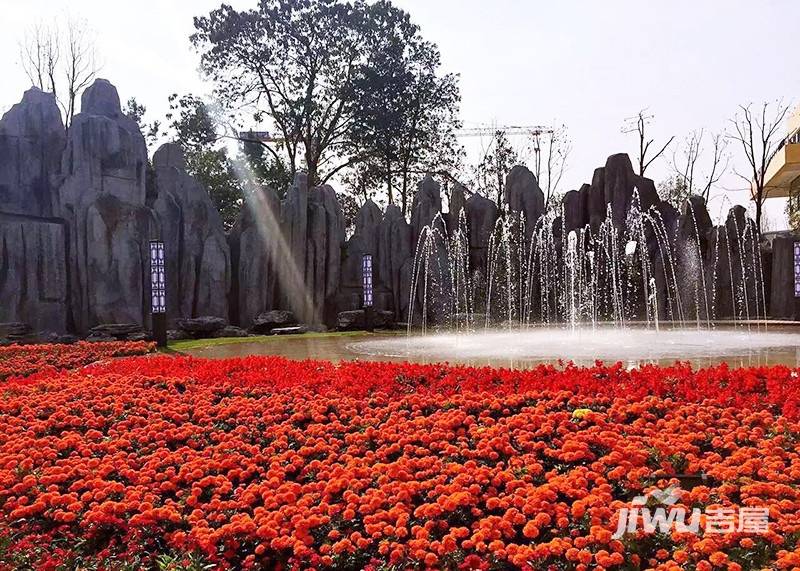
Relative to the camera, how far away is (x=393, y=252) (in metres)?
19.2

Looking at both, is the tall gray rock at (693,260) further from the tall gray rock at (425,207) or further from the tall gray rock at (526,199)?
the tall gray rock at (425,207)

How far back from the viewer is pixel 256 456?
4043mm

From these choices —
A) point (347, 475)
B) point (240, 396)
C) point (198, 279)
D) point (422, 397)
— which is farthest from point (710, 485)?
point (198, 279)

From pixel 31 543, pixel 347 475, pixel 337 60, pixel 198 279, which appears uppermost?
pixel 337 60

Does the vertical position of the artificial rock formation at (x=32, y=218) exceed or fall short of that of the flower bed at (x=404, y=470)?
it exceeds it

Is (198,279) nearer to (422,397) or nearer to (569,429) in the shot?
(422,397)

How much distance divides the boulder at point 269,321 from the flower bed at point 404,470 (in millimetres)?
10102

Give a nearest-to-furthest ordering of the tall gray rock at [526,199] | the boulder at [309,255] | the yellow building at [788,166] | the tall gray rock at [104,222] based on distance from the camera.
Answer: the tall gray rock at [104,222]
the boulder at [309,255]
the tall gray rock at [526,199]
the yellow building at [788,166]

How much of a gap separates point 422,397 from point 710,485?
88.4 inches

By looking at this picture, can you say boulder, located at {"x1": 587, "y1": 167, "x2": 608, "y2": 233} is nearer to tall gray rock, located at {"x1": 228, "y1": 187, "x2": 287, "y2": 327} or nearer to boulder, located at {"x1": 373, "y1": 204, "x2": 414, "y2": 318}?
boulder, located at {"x1": 373, "y1": 204, "x2": 414, "y2": 318}

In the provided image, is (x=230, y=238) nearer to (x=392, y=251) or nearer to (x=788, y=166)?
(x=392, y=251)

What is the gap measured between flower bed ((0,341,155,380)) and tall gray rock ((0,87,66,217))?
6115 mm

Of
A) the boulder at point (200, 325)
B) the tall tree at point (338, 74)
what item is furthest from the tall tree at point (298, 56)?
the boulder at point (200, 325)

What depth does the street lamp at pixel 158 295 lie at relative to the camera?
12.2 meters
